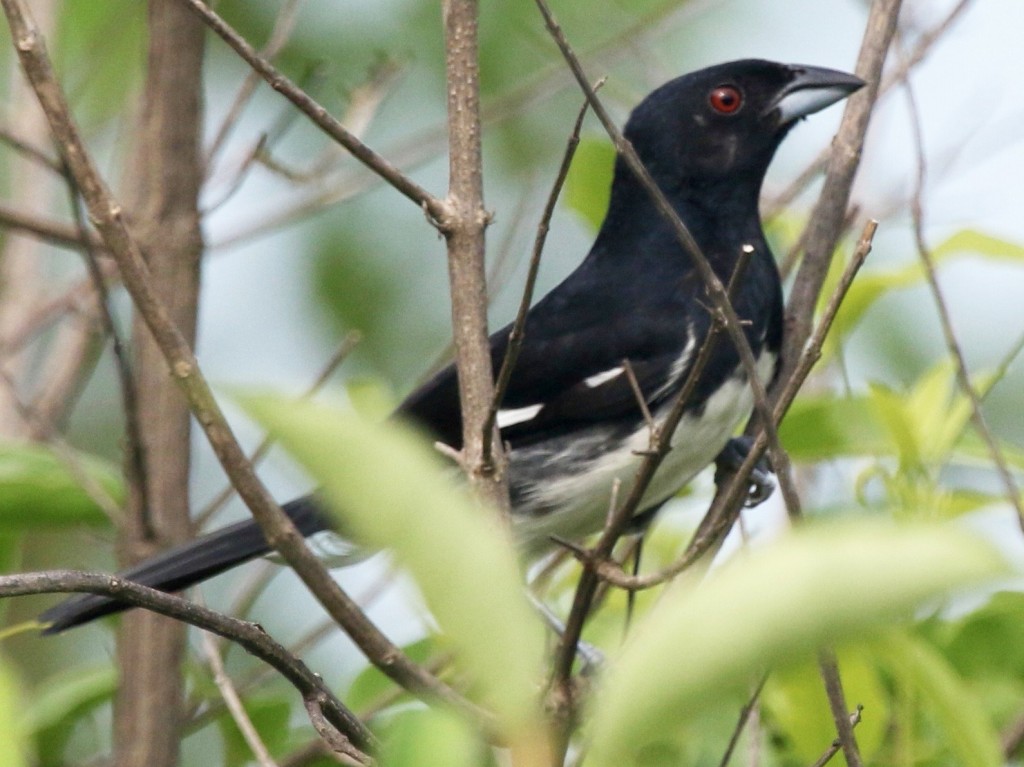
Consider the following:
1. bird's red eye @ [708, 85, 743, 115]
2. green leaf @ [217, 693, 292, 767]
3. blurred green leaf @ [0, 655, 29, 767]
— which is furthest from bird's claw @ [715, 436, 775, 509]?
blurred green leaf @ [0, 655, 29, 767]

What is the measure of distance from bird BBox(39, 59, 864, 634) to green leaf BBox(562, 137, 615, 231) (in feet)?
0.36

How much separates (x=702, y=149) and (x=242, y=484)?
76.7 inches

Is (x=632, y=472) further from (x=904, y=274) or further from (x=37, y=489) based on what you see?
(x=37, y=489)

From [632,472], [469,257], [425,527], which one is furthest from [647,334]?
[425,527]

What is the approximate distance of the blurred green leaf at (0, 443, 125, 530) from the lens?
1886mm

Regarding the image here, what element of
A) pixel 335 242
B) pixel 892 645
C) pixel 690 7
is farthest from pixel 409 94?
pixel 892 645

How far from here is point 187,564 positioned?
7.73 ft

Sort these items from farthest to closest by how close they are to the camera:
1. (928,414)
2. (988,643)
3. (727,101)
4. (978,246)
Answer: (727,101)
(928,414)
(978,246)
(988,643)

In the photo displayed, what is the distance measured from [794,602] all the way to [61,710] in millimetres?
1739

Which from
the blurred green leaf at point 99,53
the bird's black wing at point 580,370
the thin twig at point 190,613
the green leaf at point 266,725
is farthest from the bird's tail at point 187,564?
the blurred green leaf at point 99,53

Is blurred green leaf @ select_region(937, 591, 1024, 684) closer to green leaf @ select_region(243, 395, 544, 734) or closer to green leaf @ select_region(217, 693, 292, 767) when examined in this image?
green leaf @ select_region(217, 693, 292, 767)

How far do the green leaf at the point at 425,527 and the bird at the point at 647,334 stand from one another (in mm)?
1969

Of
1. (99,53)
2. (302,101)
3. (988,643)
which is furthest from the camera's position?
(99,53)

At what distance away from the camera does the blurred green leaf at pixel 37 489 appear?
1.89 metres
